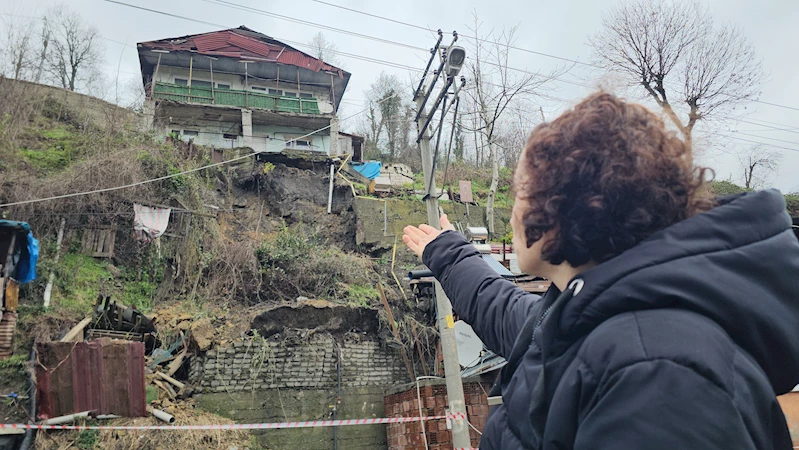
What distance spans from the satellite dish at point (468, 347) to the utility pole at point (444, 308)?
91.4 inches

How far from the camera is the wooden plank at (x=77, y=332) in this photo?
339 inches

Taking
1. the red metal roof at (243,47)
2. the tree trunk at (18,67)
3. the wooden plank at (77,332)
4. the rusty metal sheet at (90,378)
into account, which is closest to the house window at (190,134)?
the red metal roof at (243,47)

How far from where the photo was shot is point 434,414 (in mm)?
9133

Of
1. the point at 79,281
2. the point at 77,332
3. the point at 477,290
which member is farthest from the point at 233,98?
the point at 477,290

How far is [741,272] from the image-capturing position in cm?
91

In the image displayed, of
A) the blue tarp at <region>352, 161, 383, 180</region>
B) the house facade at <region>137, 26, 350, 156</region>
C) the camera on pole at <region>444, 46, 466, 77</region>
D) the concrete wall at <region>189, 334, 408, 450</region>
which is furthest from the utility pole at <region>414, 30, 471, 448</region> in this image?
the blue tarp at <region>352, 161, 383, 180</region>

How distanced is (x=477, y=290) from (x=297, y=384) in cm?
995

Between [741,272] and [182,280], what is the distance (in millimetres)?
13628

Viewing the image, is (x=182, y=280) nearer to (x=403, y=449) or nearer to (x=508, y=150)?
(x=403, y=449)

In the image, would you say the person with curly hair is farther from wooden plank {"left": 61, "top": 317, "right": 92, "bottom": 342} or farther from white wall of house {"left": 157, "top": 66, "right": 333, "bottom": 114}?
white wall of house {"left": 157, "top": 66, "right": 333, "bottom": 114}

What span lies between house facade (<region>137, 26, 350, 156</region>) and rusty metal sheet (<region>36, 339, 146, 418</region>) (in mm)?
15344

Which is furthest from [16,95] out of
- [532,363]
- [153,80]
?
[532,363]

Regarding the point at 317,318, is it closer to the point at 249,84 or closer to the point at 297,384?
the point at 297,384

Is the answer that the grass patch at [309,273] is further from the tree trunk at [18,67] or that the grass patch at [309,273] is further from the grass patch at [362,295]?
the tree trunk at [18,67]
